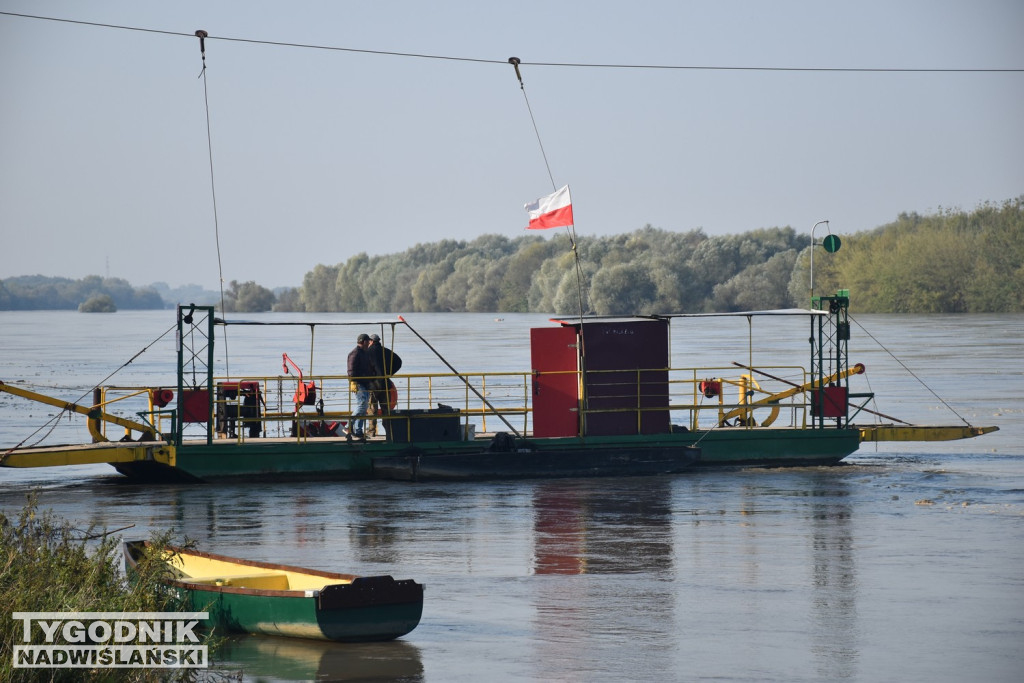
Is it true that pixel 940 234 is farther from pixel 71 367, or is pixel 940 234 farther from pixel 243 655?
pixel 243 655

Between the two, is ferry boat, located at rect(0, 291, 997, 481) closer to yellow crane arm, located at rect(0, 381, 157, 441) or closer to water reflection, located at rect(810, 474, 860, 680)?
yellow crane arm, located at rect(0, 381, 157, 441)

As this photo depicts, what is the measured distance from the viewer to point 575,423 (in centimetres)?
2388

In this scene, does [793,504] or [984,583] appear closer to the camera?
[984,583]

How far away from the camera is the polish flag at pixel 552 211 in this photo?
79.0 ft

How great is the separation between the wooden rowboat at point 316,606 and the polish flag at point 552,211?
41.8 ft

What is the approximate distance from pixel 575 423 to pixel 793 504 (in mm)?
4679

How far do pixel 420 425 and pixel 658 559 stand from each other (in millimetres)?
8127

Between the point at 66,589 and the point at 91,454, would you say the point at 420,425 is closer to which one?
the point at 91,454

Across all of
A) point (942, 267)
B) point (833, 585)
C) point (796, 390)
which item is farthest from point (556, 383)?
point (942, 267)

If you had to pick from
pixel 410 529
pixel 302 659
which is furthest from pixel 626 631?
pixel 410 529

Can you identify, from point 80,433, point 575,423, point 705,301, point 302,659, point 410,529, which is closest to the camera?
point 302,659

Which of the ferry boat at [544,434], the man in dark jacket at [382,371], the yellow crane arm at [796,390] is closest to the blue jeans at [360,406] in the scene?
the man in dark jacket at [382,371]

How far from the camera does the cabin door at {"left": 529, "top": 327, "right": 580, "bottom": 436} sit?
77.7 ft

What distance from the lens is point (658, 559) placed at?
16.2m
